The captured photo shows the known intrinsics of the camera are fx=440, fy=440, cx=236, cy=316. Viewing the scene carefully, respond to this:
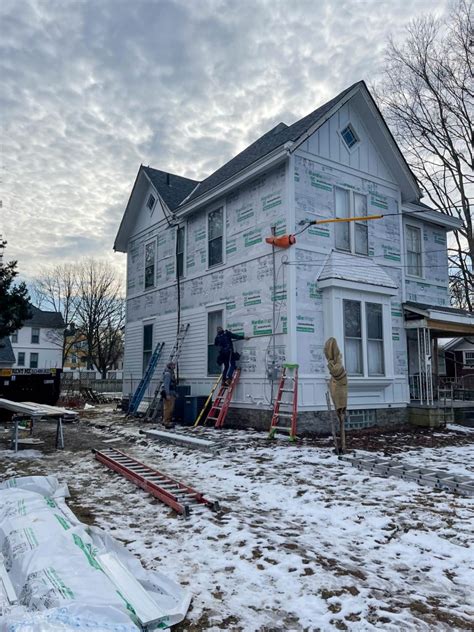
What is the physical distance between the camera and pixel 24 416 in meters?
8.15

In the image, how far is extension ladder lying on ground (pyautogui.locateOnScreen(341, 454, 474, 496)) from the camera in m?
5.73

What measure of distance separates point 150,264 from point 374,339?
9.16m

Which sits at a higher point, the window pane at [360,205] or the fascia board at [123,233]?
the fascia board at [123,233]

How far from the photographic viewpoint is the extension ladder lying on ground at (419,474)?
5727 millimetres

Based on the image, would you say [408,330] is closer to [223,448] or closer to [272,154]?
[272,154]

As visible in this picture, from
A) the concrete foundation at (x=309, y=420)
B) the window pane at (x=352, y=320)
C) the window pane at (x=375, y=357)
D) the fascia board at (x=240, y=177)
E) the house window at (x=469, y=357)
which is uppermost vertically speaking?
the fascia board at (x=240, y=177)

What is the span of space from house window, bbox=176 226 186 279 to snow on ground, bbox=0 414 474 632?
8.76m

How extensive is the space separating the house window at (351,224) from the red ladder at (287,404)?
3702 mm

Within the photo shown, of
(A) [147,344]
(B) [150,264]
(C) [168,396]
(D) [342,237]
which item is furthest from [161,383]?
(D) [342,237]

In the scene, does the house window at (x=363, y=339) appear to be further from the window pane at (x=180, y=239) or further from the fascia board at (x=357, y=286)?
the window pane at (x=180, y=239)

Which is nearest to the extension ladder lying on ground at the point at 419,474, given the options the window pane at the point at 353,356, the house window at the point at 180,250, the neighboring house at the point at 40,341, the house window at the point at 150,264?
the window pane at the point at 353,356

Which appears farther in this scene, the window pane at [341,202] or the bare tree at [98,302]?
the bare tree at [98,302]

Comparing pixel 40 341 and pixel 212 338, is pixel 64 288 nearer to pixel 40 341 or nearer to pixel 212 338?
pixel 40 341

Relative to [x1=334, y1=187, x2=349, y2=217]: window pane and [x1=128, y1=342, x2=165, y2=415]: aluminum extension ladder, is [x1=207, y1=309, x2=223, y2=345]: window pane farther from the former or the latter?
[x1=334, y1=187, x2=349, y2=217]: window pane
